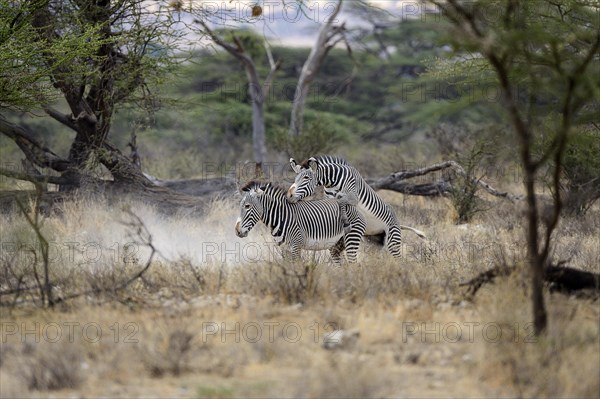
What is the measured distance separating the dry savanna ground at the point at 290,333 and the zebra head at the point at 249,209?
2.01 feet

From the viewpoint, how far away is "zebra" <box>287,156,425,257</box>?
1138cm

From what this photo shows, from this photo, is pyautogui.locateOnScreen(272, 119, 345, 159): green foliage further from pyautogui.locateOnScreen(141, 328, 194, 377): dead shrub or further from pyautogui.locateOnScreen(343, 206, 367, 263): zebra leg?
pyautogui.locateOnScreen(141, 328, 194, 377): dead shrub

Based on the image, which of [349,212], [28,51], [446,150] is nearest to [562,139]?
[349,212]

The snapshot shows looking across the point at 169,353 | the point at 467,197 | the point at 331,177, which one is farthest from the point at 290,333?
the point at 467,197

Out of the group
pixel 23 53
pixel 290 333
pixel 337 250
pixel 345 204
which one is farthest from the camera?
pixel 337 250

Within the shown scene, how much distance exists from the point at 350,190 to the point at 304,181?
0.73 m

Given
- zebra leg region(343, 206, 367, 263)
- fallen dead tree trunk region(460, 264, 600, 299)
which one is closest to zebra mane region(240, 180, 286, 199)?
zebra leg region(343, 206, 367, 263)

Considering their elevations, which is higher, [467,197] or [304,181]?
[304,181]

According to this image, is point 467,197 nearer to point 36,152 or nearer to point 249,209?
point 249,209

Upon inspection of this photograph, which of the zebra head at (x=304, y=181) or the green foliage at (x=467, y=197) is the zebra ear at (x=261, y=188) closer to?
the zebra head at (x=304, y=181)

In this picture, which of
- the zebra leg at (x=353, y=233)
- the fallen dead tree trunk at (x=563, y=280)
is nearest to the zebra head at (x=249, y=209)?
the zebra leg at (x=353, y=233)

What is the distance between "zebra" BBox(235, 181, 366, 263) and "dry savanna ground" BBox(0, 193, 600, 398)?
0.74m

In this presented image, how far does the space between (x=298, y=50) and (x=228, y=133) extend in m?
8.79

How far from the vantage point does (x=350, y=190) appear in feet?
38.1
